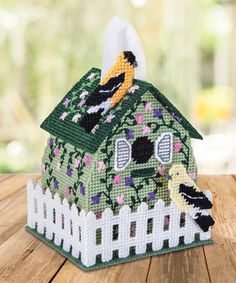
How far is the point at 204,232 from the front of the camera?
1500 millimetres

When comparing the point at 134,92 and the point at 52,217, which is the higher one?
the point at 134,92

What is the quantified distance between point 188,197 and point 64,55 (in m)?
3.08

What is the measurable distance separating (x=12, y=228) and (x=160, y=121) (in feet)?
1.54

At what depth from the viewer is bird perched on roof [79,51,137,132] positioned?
1356 millimetres

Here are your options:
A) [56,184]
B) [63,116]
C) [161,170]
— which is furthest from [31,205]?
[161,170]

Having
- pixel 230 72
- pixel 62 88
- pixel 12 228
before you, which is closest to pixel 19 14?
pixel 62 88

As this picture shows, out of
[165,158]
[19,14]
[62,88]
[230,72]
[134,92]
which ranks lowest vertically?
[230,72]

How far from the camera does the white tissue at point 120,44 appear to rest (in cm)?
143

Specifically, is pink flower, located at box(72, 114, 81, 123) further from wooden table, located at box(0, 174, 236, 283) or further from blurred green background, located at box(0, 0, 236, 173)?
blurred green background, located at box(0, 0, 236, 173)

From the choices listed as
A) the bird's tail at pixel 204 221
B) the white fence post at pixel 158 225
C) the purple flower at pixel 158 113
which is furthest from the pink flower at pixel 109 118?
the bird's tail at pixel 204 221

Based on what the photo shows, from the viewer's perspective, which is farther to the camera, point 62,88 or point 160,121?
point 62,88

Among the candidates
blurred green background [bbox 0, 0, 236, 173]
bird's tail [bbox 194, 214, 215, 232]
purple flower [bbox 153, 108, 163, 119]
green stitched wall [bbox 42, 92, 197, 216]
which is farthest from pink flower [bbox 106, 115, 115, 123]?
blurred green background [bbox 0, 0, 236, 173]

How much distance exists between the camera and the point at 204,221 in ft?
4.87

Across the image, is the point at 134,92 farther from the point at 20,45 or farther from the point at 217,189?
the point at 20,45
